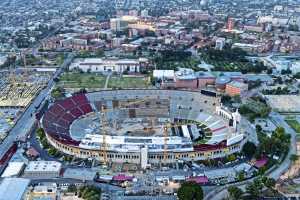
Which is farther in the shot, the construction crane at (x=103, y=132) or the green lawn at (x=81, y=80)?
the green lawn at (x=81, y=80)

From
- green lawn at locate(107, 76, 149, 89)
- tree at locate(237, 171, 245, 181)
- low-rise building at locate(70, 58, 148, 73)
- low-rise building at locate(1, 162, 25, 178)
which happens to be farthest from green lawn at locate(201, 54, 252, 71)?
low-rise building at locate(1, 162, 25, 178)

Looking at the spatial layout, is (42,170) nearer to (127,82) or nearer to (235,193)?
(235,193)

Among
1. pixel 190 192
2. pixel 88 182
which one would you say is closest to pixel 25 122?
pixel 88 182

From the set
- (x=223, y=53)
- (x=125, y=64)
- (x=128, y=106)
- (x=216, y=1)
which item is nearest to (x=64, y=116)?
(x=128, y=106)

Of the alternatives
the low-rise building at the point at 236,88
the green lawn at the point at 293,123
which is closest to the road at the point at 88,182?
the green lawn at the point at 293,123

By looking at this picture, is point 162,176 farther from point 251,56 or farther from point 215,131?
point 251,56

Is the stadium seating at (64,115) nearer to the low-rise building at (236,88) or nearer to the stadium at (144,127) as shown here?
the stadium at (144,127)
